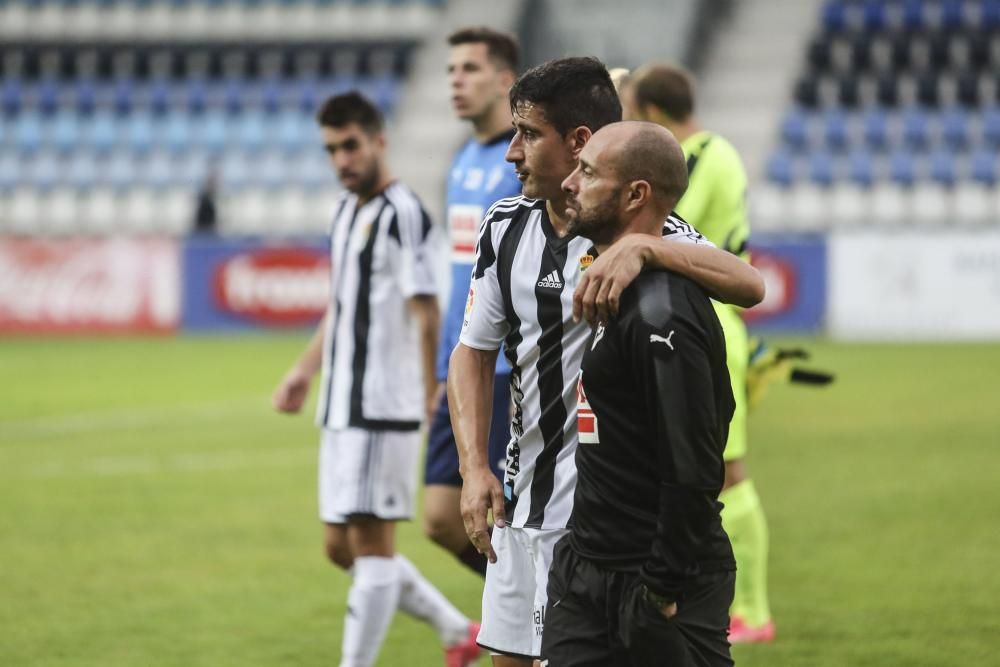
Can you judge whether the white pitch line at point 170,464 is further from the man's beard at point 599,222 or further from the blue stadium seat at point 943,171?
the blue stadium seat at point 943,171

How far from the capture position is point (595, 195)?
10.8 ft

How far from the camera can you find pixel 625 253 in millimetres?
3170

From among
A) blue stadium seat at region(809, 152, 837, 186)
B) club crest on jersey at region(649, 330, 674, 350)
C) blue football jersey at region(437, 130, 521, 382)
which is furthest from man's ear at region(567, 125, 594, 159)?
blue stadium seat at region(809, 152, 837, 186)

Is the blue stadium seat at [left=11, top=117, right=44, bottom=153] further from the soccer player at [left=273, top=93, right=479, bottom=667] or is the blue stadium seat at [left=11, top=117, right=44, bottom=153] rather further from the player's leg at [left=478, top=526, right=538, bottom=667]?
the player's leg at [left=478, top=526, right=538, bottom=667]

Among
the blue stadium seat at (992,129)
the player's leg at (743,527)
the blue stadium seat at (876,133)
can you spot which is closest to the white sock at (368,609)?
the player's leg at (743,527)

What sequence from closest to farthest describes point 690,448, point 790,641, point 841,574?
point 690,448 < point 790,641 < point 841,574

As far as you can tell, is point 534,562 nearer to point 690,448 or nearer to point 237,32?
point 690,448

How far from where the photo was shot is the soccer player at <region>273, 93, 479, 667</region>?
18.0 ft

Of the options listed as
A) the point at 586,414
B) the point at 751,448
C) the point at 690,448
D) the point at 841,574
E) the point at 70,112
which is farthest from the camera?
the point at 70,112

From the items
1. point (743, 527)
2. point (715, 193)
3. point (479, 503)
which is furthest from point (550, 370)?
point (743, 527)

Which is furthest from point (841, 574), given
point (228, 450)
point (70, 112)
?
point (70, 112)

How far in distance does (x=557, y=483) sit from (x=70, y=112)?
27128mm

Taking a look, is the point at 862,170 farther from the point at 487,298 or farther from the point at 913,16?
the point at 487,298

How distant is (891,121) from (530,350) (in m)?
23.6
